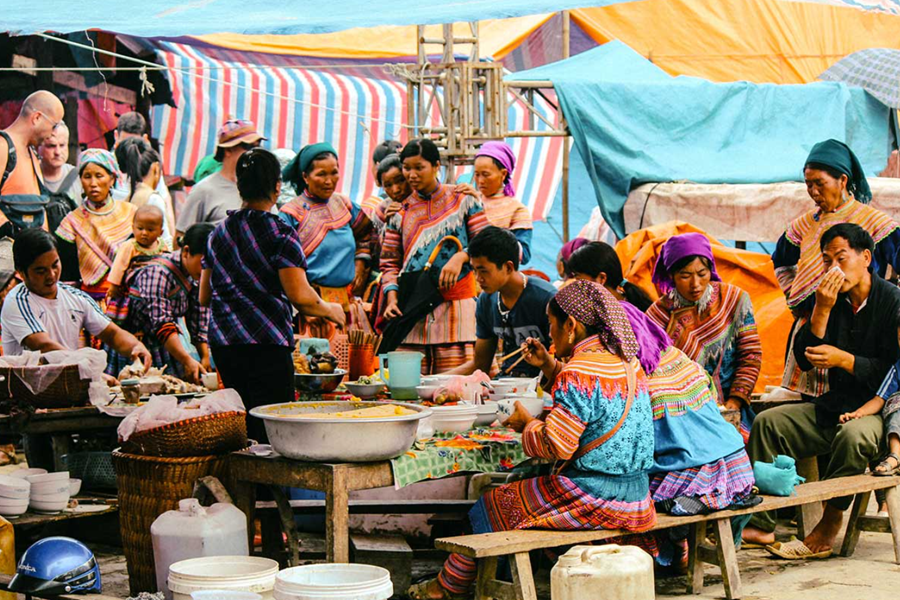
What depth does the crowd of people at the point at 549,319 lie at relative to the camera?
4797 mm

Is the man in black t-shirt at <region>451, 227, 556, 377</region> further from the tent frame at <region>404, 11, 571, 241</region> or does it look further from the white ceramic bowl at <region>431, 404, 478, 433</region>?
the tent frame at <region>404, 11, 571, 241</region>

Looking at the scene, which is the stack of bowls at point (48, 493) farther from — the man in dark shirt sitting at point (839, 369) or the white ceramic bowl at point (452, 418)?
the man in dark shirt sitting at point (839, 369)

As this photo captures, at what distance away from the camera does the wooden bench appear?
4.56 m

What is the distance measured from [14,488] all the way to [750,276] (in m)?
7.01

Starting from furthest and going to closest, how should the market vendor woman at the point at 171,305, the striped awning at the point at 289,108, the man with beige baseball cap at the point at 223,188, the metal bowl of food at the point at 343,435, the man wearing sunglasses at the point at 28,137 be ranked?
the striped awning at the point at 289,108 < the man wearing sunglasses at the point at 28,137 < the man with beige baseball cap at the point at 223,188 < the market vendor woman at the point at 171,305 < the metal bowl of food at the point at 343,435

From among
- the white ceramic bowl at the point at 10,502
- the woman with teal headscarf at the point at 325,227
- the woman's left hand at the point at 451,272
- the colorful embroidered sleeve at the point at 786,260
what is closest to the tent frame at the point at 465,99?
the woman with teal headscarf at the point at 325,227

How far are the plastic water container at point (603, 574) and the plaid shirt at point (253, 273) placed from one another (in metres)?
1.74

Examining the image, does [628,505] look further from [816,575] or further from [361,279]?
[361,279]

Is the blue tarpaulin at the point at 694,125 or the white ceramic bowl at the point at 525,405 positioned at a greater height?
the blue tarpaulin at the point at 694,125

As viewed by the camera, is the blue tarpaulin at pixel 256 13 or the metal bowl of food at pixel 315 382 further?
the metal bowl of food at pixel 315 382

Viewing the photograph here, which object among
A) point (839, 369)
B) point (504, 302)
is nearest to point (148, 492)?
point (504, 302)

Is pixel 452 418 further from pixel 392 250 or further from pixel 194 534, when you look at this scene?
pixel 392 250

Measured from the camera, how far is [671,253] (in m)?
6.25

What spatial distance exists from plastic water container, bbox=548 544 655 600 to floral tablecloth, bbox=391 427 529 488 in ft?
1.67
